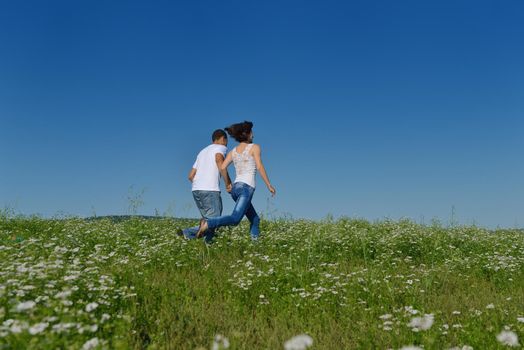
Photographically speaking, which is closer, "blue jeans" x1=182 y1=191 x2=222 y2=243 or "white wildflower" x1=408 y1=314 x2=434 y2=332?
"white wildflower" x1=408 y1=314 x2=434 y2=332

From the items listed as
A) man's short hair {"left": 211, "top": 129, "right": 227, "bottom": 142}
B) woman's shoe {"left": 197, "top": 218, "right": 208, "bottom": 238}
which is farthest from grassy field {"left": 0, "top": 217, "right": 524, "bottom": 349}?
man's short hair {"left": 211, "top": 129, "right": 227, "bottom": 142}

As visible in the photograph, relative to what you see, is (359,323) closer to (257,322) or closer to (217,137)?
(257,322)

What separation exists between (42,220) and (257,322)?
13.4 metres

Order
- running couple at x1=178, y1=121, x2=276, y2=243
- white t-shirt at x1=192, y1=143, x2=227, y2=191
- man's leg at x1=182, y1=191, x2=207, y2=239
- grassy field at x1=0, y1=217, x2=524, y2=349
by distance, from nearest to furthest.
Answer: grassy field at x1=0, y1=217, x2=524, y2=349 → running couple at x1=178, y1=121, x2=276, y2=243 → man's leg at x1=182, y1=191, x2=207, y2=239 → white t-shirt at x1=192, y1=143, x2=227, y2=191

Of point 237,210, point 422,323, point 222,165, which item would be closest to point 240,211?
point 237,210

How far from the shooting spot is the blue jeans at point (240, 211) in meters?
10.5

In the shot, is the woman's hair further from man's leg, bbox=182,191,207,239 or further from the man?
man's leg, bbox=182,191,207,239

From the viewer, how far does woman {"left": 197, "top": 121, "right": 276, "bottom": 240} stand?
34.6 feet

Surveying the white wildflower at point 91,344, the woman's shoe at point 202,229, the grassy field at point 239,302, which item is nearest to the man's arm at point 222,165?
the woman's shoe at point 202,229

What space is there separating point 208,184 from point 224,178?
0.39 metres

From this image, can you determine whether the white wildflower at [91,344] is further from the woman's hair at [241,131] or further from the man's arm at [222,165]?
the woman's hair at [241,131]

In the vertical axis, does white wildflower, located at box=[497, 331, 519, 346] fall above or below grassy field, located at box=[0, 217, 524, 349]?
below

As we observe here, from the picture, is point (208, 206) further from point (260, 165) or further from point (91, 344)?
point (91, 344)

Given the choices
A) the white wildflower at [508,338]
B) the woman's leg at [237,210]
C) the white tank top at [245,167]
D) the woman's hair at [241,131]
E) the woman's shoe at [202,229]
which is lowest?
the white wildflower at [508,338]
